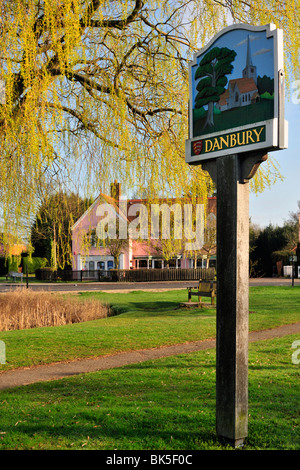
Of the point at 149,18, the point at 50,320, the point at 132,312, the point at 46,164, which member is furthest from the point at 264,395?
the point at 132,312

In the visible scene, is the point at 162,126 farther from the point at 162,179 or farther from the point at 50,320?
the point at 50,320

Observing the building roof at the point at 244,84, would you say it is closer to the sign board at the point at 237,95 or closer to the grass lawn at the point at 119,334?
the sign board at the point at 237,95

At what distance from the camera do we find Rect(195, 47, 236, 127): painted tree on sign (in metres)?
4.18

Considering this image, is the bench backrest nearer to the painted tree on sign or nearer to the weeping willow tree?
the weeping willow tree

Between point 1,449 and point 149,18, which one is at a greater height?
point 149,18

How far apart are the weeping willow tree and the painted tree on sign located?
263cm

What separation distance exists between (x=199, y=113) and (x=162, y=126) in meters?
3.71

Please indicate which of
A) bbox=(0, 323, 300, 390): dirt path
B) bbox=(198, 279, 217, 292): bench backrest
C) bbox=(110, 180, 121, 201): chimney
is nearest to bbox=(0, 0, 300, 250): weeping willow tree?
bbox=(110, 180, 121, 201): chimney

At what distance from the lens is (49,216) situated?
8086 millimetres

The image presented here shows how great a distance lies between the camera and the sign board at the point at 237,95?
380 cm

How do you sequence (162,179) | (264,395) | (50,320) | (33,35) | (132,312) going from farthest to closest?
(132,312) < (50,320) < (162,179) < (33,35) < (264,395)

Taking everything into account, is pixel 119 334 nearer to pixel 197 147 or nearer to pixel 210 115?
pixel 197 147

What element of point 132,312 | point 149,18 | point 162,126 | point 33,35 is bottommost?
point 132,312
